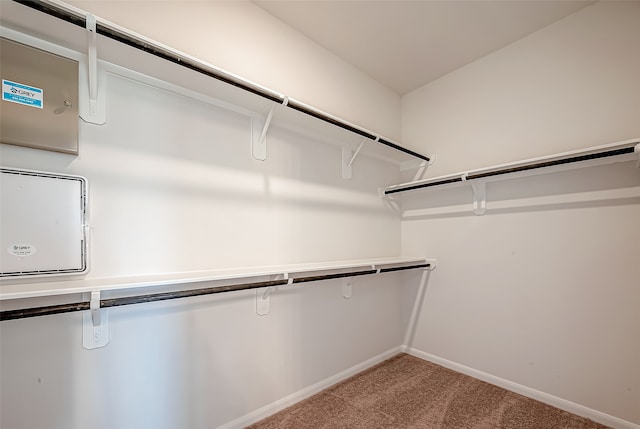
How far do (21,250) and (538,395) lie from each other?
2.92m

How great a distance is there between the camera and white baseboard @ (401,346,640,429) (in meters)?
1.62

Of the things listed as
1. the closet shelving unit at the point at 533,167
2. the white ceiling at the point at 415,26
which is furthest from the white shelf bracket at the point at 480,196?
the white ceiling at the point at 415,26

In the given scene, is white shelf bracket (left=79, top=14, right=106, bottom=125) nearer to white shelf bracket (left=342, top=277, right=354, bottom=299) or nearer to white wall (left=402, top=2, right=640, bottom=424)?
white shelf bracket (left=342, top=277, right=354, bottom=299)

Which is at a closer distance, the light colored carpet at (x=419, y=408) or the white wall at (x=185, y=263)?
the white wall at (x=185, y=263)

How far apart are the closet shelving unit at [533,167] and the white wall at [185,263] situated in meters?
0.86

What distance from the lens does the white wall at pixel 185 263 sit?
1136 mm

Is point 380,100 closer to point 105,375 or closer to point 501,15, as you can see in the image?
point 501,15

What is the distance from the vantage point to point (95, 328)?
1188 millimetres

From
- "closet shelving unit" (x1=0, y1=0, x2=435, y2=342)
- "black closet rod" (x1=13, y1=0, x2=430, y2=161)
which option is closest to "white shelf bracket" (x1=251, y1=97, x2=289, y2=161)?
"closet shelving unit" (x1=0, y1=0, x2=435, y2=342)

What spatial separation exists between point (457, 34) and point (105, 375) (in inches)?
113

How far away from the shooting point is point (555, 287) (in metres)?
1.85

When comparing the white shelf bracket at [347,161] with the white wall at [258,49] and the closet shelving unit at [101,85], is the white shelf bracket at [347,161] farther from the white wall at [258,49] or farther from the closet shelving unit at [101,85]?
the closet shelving unit at [101,85]

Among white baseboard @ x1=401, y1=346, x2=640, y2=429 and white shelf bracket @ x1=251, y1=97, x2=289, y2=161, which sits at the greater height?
white shelf bracket @ x1=251, y1=97, x2=289, y2=161

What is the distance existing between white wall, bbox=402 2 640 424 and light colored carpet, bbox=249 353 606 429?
0.18 metres
